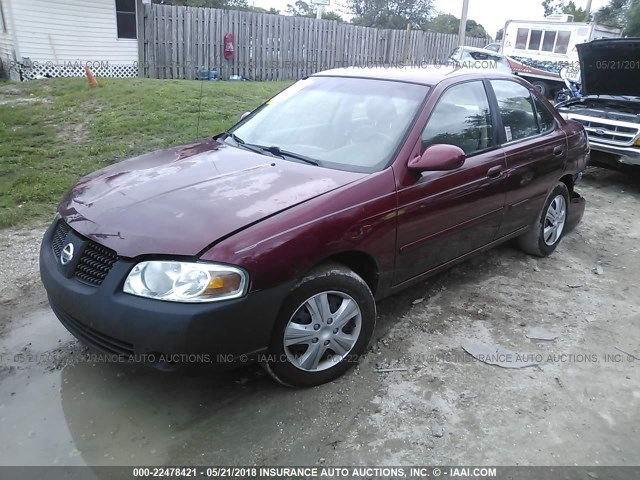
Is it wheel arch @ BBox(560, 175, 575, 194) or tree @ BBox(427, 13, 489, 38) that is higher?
tree @ BBox(427, 13, 489, 38)

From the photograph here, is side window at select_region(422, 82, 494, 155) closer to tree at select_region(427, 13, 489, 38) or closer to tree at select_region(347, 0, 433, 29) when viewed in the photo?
tree at select_region(347, 0, 433, 29)

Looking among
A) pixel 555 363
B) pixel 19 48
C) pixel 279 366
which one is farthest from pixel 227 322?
pixel 19 48

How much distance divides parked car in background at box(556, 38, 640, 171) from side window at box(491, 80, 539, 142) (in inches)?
142

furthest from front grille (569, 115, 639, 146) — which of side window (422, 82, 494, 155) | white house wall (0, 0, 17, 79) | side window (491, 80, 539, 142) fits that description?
white house wall (0, 0, 17, 79)

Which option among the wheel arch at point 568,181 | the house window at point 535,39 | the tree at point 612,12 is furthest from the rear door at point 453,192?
the tree at point 612,12

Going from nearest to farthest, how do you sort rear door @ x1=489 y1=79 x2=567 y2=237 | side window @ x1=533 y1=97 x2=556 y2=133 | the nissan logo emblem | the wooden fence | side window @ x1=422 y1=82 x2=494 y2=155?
the nissan logo emblem < side window @ x1=422 y1=82 x2=494 y2=155 < rear door @ x1=489 y1=79 x2=567 y2=237 < side window @ x1=533 y1=97 x2=556 y2=133 < the wooden fence

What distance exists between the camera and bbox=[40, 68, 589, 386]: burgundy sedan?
242 cm

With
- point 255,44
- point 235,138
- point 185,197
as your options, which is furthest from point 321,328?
point 255,44

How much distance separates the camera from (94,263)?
8.50 feet

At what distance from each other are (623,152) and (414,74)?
4959mm

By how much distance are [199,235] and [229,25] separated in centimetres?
1509

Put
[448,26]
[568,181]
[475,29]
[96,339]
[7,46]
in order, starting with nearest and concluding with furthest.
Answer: [96,339] < [568,181] < [7,46] < [448,26] < [475,29]

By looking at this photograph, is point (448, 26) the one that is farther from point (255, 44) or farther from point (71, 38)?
point (71, 38)

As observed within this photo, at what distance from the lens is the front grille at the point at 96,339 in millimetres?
2477
